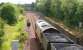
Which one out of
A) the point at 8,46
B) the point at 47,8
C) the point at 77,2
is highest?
the point at 8,46

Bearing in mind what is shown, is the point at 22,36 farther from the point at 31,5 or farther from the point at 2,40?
the point at 31,5

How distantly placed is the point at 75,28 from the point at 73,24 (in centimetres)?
69

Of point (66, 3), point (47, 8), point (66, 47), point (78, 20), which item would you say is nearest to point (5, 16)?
point (78, 20)

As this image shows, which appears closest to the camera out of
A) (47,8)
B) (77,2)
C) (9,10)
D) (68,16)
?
(9,10)

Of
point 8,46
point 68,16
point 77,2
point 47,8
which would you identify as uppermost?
point 8,46

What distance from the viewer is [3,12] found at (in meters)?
31.9

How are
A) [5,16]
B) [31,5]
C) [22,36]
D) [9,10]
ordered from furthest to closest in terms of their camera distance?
[31,5] → [9,10] → [5,16] → [22,36]

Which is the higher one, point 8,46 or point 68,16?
point 8,46

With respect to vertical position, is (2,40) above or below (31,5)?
above

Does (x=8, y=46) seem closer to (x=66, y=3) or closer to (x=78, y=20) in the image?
(x=78, y=20)

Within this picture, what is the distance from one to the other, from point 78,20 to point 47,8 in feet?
102

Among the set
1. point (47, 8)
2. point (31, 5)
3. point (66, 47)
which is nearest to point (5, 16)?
point (66, 47)

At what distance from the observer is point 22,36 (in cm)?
1717

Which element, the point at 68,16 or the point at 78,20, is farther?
the point at 68,16
